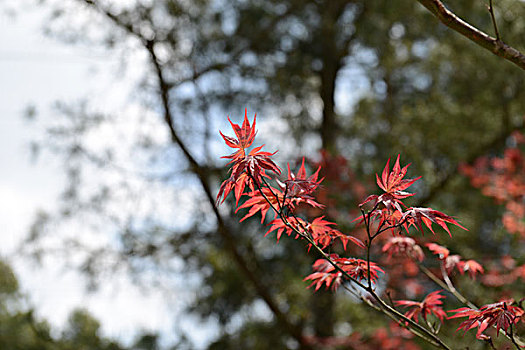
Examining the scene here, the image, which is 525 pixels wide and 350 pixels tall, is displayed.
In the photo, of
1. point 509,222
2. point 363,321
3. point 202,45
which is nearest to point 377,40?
point 202,45

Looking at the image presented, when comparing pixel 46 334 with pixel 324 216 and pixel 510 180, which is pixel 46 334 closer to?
pixel 510 180

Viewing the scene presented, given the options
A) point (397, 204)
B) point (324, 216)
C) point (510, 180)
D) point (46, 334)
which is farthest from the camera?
point (46, 334)

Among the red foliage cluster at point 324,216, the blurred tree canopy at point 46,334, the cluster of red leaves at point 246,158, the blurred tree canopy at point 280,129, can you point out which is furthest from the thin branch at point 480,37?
the blurred tree canopy at point 46,334

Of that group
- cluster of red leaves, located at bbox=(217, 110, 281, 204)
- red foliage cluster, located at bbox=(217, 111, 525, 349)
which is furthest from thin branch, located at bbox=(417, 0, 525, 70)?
cluster of red leaves, located at bbox=(217, 110, 281, 204)

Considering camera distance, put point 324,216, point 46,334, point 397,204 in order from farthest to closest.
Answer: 1. point 46,334
2. point 324,216
3. point 397,204

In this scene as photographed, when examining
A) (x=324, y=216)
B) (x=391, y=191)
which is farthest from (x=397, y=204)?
(x=324, y=216)

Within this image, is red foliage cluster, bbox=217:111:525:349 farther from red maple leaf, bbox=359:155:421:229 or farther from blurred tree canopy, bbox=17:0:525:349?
blurred tree canopy, bbox=17:0:525:349

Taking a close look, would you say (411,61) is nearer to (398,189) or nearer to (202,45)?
(202,45)

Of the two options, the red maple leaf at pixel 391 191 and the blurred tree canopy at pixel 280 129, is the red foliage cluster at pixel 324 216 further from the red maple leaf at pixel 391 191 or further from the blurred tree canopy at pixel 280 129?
the blurred tree canopy at pixel 280 129

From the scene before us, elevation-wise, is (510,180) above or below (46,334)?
below

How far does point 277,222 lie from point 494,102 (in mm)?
3237

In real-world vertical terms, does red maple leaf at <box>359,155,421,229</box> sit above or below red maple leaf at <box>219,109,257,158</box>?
below

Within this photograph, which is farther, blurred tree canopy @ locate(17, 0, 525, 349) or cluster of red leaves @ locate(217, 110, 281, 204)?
blurred tree canopy @ locate(17, 0, 525, 349)

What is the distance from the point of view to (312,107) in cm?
416
